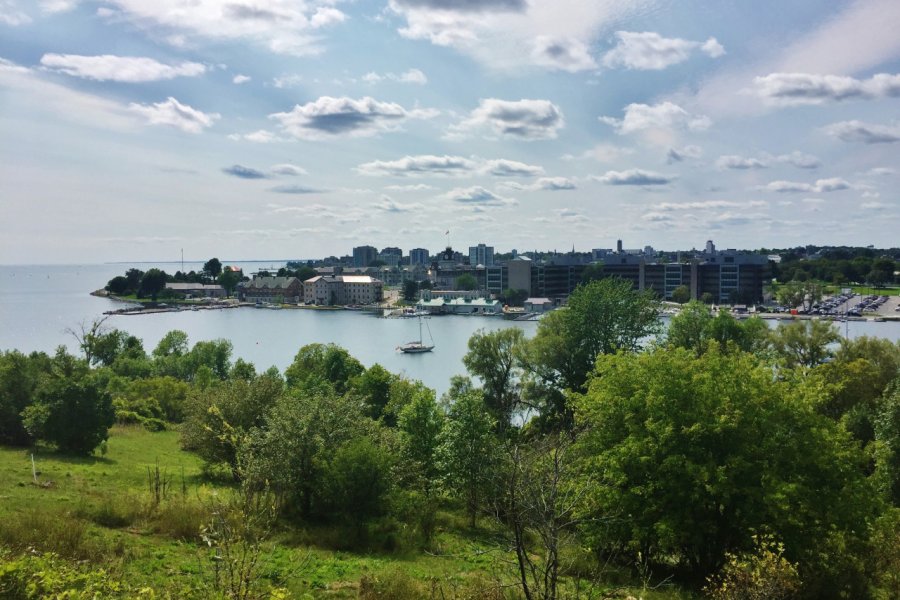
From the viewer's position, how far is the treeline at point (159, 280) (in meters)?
129

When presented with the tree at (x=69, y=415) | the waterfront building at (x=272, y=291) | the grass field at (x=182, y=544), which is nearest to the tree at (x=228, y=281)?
the waterfront building at (x=272, y=291)

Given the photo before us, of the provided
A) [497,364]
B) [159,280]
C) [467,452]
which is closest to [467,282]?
[159,280]

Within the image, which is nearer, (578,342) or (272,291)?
(578,342)

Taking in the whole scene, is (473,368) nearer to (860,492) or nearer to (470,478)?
(470,478)

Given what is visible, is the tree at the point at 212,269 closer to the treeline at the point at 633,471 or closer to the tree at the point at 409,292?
the tree at the point at 409,292

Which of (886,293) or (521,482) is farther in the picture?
(886,293)

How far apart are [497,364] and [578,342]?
4.31 metres

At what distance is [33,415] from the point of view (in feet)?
60.0

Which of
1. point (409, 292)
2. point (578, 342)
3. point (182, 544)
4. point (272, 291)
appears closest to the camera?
point (182, 544)

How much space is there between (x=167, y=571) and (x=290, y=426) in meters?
4.99

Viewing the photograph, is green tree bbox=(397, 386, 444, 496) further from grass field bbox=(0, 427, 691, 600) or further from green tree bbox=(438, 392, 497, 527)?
grass field bbox=(0, 427, 691, 600)

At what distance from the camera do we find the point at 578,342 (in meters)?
30.5

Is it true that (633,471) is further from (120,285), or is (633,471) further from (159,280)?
(120,285)

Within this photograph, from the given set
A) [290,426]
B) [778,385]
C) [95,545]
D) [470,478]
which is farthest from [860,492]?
[95,545]
